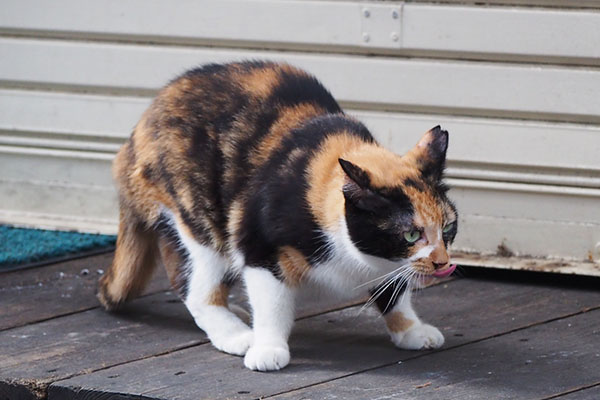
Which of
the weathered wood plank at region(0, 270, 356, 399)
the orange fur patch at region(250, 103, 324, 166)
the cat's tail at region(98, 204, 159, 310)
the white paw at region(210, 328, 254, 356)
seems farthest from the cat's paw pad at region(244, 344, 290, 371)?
the cat's tail at region(98, 204, 159, 310)

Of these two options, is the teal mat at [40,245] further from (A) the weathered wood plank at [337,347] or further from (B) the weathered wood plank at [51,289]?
(A) the weathered wood plank at [337,347]

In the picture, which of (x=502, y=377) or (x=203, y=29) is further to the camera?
(x=203, y=29)

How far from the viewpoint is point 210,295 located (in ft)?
12.5

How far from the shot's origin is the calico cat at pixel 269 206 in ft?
10.7

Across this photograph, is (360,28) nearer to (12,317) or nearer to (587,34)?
(587,34)

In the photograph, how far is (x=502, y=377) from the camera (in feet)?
11.3

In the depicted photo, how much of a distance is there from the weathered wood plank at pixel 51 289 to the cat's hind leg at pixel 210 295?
2.17ft

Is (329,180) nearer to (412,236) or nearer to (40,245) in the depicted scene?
(412,236)

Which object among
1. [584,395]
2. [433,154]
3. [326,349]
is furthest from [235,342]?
[584,395]

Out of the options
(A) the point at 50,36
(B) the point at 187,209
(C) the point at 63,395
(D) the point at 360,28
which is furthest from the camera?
(A) the point at 50,36

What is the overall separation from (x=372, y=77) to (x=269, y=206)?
1.35 metres

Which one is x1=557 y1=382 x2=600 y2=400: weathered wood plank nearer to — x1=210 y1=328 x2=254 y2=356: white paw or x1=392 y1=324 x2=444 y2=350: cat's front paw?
x1=392 y1=324 x2=444 y2=350: cat's front paw

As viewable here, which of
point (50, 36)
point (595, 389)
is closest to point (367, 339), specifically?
point (595, 389)

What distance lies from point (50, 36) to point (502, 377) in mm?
2809
